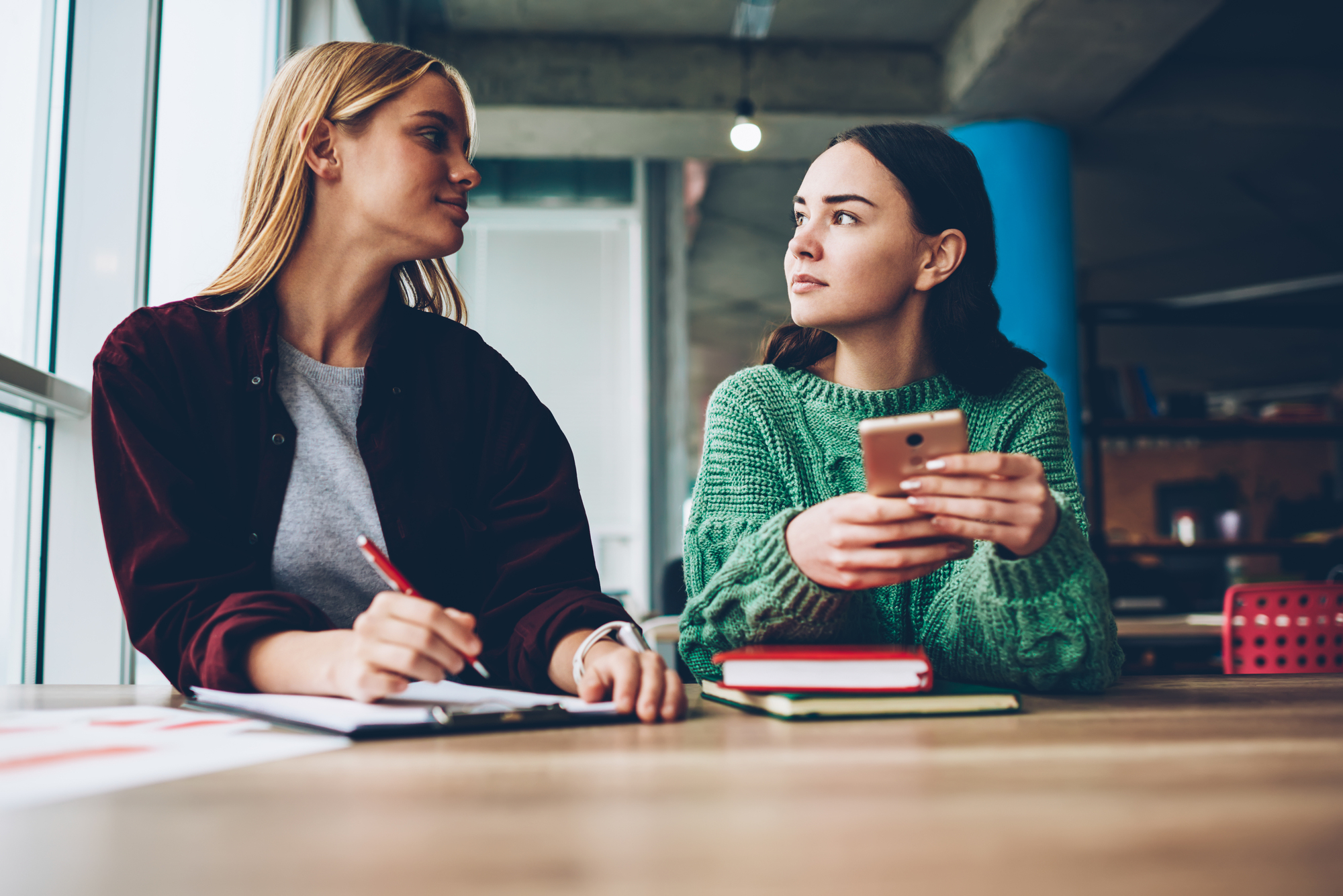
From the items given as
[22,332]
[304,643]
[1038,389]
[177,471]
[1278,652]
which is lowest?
[1278,652]

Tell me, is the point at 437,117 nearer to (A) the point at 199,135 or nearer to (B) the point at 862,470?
(B) the point at 862,470

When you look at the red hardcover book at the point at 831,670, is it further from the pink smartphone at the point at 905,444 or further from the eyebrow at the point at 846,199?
the eyebrow at the point at 846,199

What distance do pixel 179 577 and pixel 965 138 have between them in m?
4.58

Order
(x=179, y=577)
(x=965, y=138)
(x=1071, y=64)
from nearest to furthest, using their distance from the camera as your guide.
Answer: (x=179, y=577), (x=1071, y=64), (x=965, y=138)

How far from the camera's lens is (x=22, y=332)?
65.8 inches

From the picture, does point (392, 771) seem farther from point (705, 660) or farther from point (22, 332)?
point (22, 332)

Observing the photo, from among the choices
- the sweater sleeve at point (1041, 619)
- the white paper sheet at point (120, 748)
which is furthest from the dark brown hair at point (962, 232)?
the white paper sheet at point (120, 748)

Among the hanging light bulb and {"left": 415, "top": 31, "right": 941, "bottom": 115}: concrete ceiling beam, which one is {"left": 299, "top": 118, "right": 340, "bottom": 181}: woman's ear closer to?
the hanging light bulb

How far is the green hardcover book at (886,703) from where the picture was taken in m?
0.82

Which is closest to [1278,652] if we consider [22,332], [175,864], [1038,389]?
[1038,389]

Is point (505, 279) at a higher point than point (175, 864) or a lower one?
higher

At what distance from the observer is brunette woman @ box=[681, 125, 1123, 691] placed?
0.98 metres

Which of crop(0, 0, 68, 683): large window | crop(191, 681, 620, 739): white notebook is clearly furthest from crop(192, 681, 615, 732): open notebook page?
crop(0, 0, 68, 683): large window

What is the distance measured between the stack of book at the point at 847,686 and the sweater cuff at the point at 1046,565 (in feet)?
0.57
